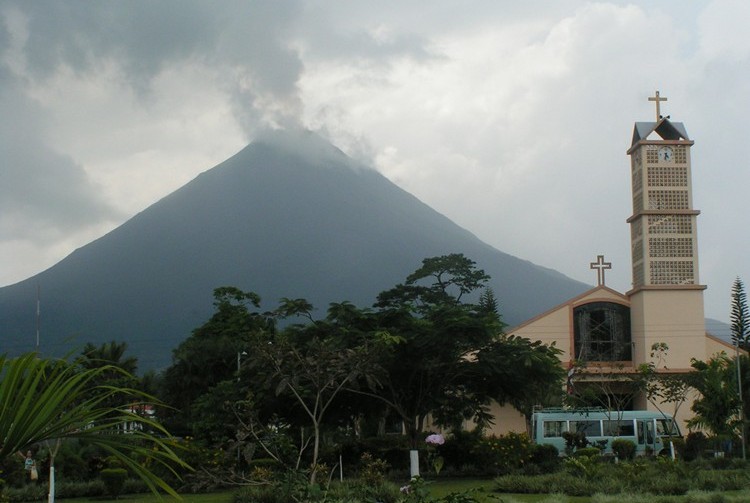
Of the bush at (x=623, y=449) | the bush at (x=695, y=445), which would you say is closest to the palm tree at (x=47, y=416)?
the bush at (x=623, y=449)

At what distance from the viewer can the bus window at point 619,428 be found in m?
31.1

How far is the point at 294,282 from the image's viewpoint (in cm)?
18800

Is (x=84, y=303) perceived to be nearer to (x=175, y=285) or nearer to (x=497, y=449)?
(x=175, y=285)

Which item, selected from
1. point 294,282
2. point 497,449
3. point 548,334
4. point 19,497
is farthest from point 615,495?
point 294,282

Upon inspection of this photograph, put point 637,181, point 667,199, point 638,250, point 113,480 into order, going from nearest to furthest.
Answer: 1. point 113,480
2. point 667,199
3. point 638,250
4. point 637,181

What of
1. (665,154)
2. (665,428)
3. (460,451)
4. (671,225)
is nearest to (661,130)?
(665,154)

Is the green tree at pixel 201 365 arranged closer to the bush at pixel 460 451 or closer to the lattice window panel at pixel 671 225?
the bush at pixel 460 451

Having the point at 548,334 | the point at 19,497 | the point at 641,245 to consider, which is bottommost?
the point at 19,497

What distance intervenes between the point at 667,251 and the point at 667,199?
7.73 ft

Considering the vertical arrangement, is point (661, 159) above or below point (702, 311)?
above

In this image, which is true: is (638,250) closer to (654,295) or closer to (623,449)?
(654,295)

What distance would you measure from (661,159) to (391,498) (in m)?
31.5

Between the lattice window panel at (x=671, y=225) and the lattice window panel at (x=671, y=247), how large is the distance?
15.8 inches

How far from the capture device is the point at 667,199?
43062mm
